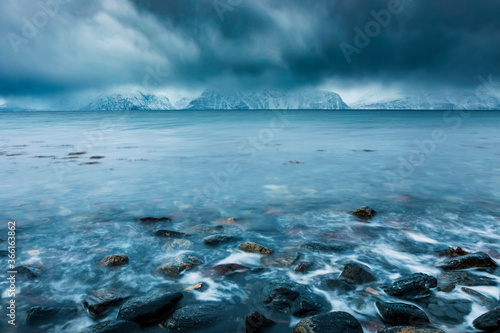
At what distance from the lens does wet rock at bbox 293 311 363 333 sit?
3789mm

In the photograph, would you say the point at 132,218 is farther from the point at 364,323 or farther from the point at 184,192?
the point at 364,323

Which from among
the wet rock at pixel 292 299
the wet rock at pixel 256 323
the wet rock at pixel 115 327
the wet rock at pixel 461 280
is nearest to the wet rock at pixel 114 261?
the wet rock at pixel 115 327

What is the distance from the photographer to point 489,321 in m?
3.98

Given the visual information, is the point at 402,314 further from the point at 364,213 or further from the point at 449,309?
the point at 364,213

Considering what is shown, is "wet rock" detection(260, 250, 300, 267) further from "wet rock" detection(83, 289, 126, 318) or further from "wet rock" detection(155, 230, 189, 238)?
"wet rock" detection(83, 289, 126, 318)

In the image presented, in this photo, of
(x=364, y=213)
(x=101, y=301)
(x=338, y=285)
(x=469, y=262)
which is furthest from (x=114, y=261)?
(x=469, y=262)

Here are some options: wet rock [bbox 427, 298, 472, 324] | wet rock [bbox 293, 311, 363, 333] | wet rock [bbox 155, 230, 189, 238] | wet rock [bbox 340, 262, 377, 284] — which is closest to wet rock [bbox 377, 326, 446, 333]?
wet rock [bbox 293, 311, 363, 333]

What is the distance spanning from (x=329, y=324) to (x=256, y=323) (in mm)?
943

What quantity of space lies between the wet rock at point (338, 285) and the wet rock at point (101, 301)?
3242 millimetres

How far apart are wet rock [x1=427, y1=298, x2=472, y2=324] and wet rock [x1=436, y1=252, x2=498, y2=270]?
3.60 ft

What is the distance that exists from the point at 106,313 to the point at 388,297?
4.22m

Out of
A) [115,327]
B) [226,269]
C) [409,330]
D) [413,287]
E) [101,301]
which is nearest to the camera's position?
[409,330]

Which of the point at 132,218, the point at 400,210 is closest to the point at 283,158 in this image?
the point at 400,210

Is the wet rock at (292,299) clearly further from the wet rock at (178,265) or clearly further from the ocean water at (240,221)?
the wet rock at (178,265)
